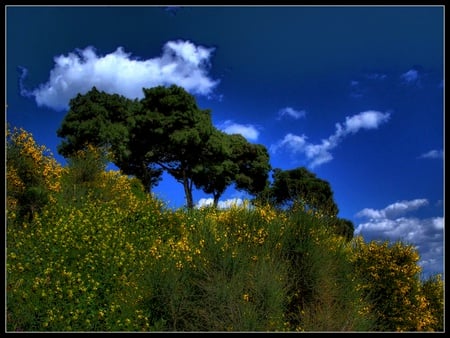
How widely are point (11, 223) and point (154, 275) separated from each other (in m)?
4.98

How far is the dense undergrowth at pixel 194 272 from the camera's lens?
912 centimetres

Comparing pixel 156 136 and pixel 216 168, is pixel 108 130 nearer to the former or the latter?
pixel 156 136

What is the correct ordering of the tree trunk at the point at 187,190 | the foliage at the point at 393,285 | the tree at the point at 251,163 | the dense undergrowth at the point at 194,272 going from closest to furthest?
1. the dense undergrowth at the point at 194,272
2. the foliage at the point at 393,285
3. the tree trunk at the point at 187,190
4. the tree at the point at 251,163

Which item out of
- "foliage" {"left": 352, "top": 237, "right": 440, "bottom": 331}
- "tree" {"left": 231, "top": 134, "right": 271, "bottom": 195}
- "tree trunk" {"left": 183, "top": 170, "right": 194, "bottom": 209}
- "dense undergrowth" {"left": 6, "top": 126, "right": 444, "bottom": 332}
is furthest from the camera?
"tree" {"left": 231, "top": 134, "right": 271, "bottom": 195}

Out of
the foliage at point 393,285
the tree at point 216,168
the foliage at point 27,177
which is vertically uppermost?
the tree at point 216,168

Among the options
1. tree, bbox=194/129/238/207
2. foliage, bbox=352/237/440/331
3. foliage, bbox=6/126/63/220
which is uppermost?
tree, bbox=194/129/238/207

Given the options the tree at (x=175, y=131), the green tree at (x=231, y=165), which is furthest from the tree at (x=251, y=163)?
the tree at (x=175, y=131)

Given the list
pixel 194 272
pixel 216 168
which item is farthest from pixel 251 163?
pixel 194 272

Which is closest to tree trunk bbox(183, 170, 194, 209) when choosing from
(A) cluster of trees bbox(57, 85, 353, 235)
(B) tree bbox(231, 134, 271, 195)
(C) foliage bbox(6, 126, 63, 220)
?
(A) cluster of trees bbox(57, 85, 353, 235)

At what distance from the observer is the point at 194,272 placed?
9602 mm

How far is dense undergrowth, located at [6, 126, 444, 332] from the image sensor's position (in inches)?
359

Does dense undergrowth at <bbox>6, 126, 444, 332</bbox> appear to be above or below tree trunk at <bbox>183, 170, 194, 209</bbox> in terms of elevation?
below

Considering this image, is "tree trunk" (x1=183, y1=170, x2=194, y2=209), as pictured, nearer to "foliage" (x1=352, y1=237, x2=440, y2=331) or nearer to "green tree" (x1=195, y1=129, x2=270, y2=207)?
"green tree" (x1=195, y1=129, x2=270, y2=207)

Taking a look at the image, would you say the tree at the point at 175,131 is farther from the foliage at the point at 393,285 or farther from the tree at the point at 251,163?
the foliage at the point at 393,285
